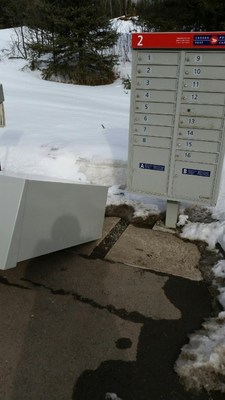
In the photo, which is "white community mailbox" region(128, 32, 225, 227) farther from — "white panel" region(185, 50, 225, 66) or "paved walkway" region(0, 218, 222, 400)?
"paved walkway" region(0, 218, 222, 400)

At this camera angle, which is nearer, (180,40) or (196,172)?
(180,40)

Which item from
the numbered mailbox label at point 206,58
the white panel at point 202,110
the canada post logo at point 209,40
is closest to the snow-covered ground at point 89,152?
the white panel at point 202,110

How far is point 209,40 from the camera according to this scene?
3314 millimetres

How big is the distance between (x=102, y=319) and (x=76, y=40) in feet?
39.5

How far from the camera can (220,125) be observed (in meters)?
3.58

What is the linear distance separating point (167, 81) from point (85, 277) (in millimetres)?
2018

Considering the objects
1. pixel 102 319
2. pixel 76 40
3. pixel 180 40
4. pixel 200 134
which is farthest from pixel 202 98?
pixel 76 40

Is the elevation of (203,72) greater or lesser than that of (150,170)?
greater

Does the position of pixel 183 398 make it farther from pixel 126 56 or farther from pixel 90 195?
pixel 126 56

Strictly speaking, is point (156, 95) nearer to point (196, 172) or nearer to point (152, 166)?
point (152, 166)

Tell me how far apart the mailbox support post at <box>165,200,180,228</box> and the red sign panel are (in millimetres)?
1606

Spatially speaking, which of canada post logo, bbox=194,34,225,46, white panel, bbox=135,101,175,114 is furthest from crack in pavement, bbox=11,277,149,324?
canada post logo, bbox=194,34,225,46

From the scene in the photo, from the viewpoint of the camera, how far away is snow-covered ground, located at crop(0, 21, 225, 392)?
2.58 m

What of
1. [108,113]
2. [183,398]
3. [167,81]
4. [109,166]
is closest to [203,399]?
[183,398]
